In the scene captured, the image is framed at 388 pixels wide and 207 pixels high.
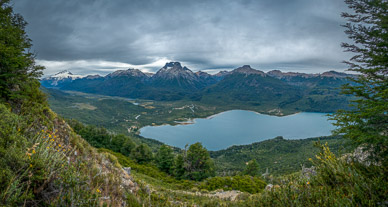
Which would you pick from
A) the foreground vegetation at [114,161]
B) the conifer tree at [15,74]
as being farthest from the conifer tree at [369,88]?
the conifer tree at [15,74]

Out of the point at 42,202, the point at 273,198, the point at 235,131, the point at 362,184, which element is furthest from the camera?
the point at 235,131

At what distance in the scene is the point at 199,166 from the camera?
2542 cm

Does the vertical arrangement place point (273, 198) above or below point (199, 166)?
above

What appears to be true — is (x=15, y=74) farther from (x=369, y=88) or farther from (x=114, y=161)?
(x=369, y=88)

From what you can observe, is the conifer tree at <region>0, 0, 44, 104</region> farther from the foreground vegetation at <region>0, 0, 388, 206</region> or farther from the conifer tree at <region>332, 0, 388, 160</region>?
the conifer tree at <region>332, 0, 388, 160</region>

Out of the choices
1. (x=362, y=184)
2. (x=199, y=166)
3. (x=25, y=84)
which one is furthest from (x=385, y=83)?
(x=199, y=166)

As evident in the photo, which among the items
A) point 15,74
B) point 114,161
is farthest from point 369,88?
point 15,74

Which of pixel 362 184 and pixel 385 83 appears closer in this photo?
pixel 362 184

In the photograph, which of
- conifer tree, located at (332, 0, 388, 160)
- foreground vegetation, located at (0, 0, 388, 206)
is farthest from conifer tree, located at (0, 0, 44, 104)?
conifer tree, located at (332, 0, 388, 160)

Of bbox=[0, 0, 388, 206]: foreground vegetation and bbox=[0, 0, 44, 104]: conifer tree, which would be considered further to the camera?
bbox=[0, 0, 44, 104]: conifer tree

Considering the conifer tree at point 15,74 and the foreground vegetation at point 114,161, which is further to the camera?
the conifer tree at point 15,74

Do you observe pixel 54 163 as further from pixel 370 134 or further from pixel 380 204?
pixel 370 134

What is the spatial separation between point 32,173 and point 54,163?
375 mm

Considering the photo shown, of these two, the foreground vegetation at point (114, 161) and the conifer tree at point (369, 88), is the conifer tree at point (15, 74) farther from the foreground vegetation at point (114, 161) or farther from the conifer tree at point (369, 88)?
the conifer tree at point (369, 88)
